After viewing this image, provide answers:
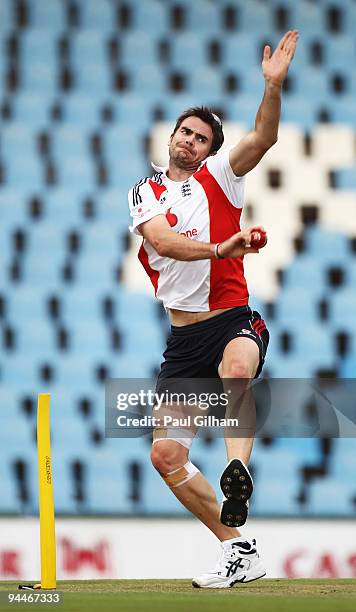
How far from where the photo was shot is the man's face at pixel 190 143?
5363 mm

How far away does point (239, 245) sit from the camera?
4613 millimetres

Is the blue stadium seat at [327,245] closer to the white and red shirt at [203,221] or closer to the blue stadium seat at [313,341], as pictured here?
the blue stadium seat at [313,341]

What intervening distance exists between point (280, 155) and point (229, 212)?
680cm

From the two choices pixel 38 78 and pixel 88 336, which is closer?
pixel 88 336

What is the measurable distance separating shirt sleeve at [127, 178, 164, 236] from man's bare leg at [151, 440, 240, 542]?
95cm

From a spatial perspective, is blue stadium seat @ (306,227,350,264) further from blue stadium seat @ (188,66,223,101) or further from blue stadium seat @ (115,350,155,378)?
blue stadium seat @ (115,350,155,378)

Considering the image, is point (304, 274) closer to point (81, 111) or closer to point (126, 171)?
point (126, 171)

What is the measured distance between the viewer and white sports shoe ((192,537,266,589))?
4.96 meters

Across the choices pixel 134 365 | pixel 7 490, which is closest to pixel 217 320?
pixel 7 490

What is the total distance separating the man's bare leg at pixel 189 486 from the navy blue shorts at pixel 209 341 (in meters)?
0.32

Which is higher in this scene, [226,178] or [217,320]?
[226,178]

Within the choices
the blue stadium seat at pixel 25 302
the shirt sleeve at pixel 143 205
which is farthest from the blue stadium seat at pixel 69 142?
the shirt sleeve at pixel 143 205

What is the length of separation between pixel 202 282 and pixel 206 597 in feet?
4.68

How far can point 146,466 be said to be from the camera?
33.2 feet
